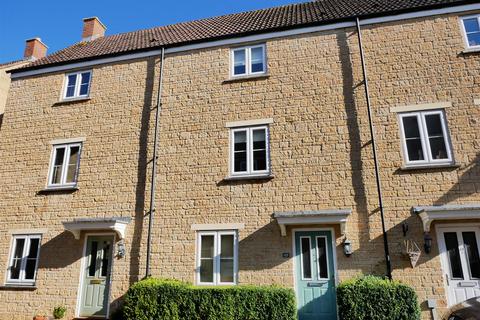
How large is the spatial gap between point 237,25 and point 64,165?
8289 millimetres

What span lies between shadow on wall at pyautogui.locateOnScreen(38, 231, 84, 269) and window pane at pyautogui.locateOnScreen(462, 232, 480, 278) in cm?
1107

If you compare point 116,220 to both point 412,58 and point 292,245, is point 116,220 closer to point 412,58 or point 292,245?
point 292,245

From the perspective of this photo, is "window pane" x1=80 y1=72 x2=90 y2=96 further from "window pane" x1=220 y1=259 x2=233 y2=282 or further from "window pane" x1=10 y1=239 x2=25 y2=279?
"window pane" x1=220 y1=259 x2=233 y2=282

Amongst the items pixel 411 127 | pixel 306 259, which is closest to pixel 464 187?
pixel 411 127

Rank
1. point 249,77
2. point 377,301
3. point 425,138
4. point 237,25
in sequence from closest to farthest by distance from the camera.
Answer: point 377,301 < point 425,138 < point 249,77 < point 237,25

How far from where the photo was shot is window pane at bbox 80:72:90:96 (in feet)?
44.1

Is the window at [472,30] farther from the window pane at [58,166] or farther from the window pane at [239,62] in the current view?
the window pane at [58,166]

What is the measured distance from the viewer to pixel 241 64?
12.3 meters

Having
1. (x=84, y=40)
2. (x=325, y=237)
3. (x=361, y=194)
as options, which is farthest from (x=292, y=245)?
(x=84, y=40)

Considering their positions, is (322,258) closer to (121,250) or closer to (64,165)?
(121,250)

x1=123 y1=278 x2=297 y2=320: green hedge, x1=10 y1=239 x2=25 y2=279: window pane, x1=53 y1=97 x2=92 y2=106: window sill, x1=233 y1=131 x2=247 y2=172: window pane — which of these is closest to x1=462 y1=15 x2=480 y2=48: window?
x1=233 y1=131 x2=247 y2=172: window pane

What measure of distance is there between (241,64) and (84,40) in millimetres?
10036

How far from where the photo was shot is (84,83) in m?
13.6

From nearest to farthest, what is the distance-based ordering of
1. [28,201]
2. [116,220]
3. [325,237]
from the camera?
[325,237] < [116,220] < [28,201]
